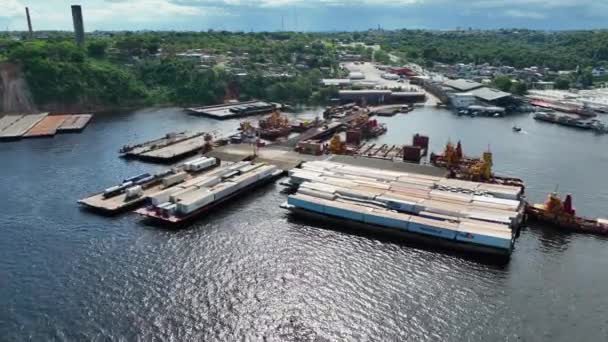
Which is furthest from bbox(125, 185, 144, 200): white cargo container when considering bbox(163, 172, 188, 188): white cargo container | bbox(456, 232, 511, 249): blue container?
bbox(456, 232, 511, 249): blue container

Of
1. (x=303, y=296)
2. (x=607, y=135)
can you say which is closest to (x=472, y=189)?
(x=303, y=296)

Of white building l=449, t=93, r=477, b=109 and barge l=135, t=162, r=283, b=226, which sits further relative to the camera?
white building l=449, t=93, r=477, b=109

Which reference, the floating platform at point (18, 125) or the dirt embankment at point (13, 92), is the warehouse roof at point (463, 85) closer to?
the floating platform at point (18, 125)

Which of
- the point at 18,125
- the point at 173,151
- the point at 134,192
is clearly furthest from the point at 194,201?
the point at 18,125

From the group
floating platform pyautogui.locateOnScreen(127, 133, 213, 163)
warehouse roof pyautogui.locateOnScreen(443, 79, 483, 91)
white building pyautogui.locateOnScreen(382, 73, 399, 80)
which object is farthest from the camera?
white building pyautogui.locateOnScreen(382, 73, 399, 80)

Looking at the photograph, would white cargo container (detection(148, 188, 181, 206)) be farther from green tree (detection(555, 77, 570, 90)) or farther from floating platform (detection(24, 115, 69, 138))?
green tree (detection(555, 77, 570, 90))

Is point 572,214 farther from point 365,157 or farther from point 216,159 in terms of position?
point 216,159
